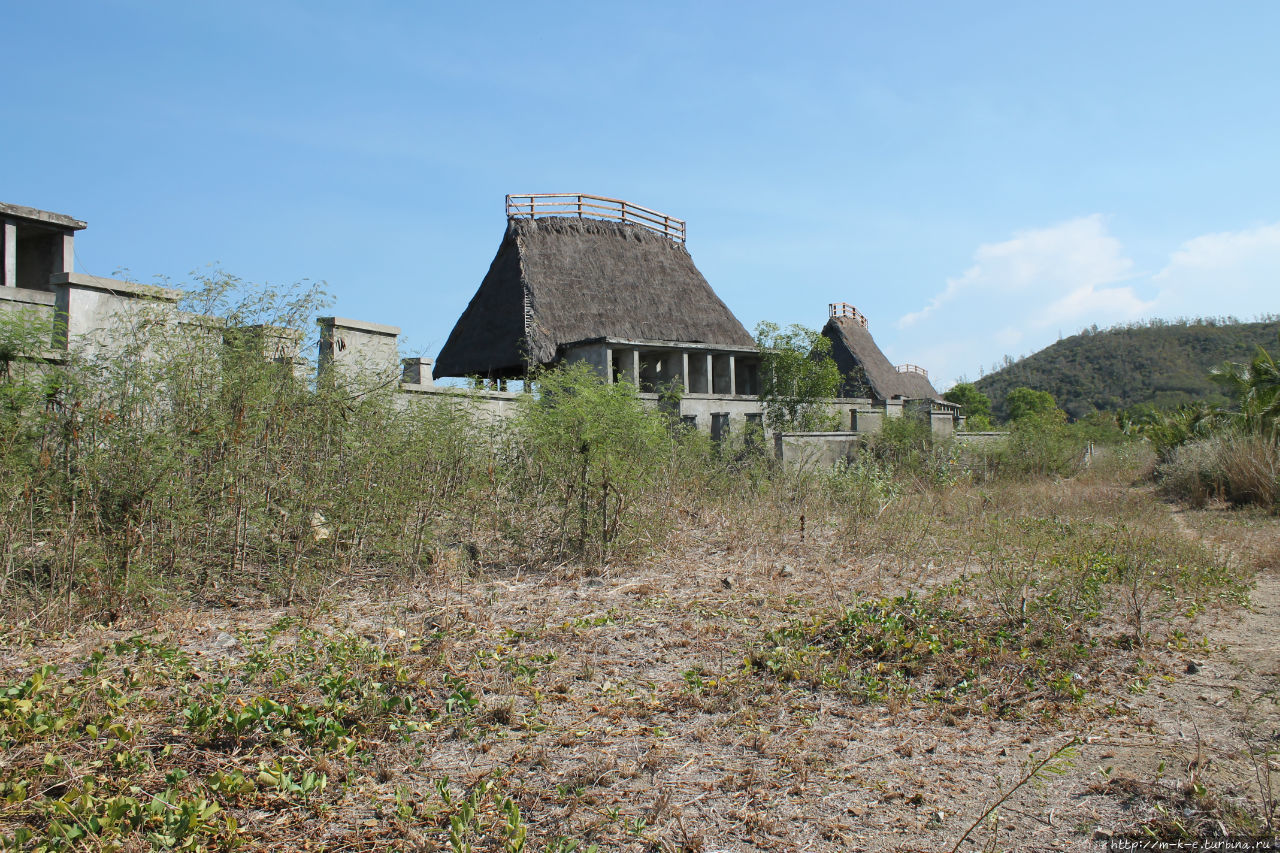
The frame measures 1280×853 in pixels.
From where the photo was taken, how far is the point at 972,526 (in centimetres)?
761

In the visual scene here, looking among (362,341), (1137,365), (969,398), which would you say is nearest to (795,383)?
(362,341)

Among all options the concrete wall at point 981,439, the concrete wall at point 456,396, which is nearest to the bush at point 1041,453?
the concrete wall at point 981,439

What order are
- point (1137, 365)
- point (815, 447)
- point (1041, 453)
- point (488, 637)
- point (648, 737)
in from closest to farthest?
point (648, 737) < point (488, 637) < point (815, 447) < point (1041, 453) < point (1137, 365)

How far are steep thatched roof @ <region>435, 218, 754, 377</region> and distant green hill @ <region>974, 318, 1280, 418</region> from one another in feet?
88.8

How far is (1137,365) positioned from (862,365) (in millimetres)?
26061

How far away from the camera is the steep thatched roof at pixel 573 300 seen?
1880 centimetres

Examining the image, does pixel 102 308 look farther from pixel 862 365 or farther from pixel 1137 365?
pixel 1137 365

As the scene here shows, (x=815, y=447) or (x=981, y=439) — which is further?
(x=981, y=439)

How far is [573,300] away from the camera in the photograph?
64.5 feet

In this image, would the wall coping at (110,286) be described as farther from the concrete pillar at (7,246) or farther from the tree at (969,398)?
the tree at (969,398)

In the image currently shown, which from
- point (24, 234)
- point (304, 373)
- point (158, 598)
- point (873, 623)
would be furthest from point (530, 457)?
point (24, 234)

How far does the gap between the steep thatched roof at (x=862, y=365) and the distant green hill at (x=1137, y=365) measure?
51.7 ft

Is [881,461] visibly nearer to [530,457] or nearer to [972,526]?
[972,526]

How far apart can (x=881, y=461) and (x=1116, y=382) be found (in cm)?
3797
